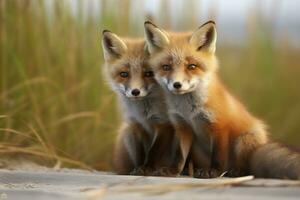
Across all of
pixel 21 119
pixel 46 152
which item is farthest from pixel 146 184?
pixel 21 119

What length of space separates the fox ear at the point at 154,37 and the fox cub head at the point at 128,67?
0.12 metres

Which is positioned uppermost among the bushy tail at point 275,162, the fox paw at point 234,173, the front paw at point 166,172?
the bushy tail at point 275,162

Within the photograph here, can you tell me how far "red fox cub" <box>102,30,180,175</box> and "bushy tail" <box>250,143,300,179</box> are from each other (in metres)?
0.51

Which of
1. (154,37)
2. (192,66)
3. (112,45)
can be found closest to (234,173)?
(192,66)

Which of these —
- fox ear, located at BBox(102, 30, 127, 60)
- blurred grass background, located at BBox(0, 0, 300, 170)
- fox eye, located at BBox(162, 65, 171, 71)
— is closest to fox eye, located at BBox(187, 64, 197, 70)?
fox eye, located at BBox(162, 65, 171, 71)

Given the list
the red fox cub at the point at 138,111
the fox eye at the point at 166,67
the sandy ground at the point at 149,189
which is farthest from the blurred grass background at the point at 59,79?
the sandy ground at the point at 149,189

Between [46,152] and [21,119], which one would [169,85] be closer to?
[46,152]

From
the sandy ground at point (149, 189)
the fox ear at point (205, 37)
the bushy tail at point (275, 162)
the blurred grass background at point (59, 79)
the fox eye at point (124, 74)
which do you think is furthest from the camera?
the blurred grass background at point (59, 79)

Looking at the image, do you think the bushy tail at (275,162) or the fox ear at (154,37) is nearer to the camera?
the bushy tail at (275,162)

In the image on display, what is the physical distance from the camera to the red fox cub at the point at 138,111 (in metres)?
4.07

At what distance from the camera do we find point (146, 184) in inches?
129

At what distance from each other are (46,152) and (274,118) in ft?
9.33

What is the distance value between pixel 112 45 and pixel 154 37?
0.41 m

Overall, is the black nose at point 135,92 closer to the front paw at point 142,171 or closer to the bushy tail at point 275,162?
the front paw at point 142,171
